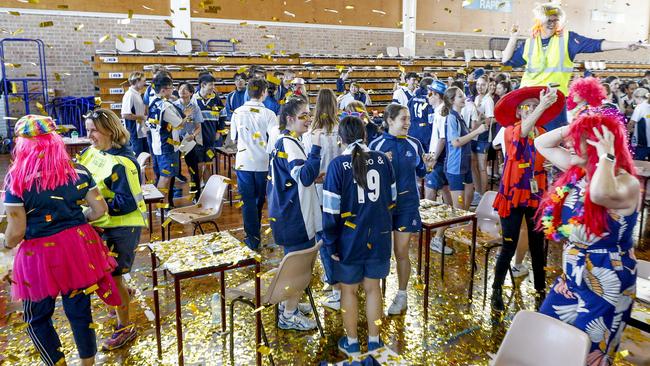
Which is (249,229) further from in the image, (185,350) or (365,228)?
(365,228)

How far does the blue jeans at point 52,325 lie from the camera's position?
2826 mm

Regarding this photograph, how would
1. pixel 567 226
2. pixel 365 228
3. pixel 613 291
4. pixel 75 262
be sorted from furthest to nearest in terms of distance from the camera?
pixel 365 228, pixel 75 262, pixel 567 226, pixel 613 291

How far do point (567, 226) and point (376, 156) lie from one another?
3.96 ft

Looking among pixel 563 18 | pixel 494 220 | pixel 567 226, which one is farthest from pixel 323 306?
pixel 563 18

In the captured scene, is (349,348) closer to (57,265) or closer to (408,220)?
(408,220)

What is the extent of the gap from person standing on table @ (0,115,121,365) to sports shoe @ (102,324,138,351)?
538 mm

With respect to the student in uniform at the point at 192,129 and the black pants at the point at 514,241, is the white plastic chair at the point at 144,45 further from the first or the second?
the black pants at the point at 514,241

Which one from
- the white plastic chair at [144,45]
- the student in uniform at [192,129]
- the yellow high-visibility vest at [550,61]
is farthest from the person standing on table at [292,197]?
the white plastic chair at [144,45]

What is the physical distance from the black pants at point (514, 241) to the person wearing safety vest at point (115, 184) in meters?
2.75

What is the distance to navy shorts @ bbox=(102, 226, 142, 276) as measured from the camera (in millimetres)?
3406

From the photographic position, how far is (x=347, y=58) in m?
15.3

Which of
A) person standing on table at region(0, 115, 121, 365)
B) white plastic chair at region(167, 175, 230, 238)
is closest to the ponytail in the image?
person standing on table at region(0, 115, 121, 365)

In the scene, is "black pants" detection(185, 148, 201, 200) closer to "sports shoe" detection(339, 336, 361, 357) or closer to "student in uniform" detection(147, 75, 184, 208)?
"student in uniform" detection(147, 75, 184, 208)

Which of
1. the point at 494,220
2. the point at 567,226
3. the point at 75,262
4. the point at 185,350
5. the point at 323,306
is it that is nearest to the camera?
the point at 567,226
